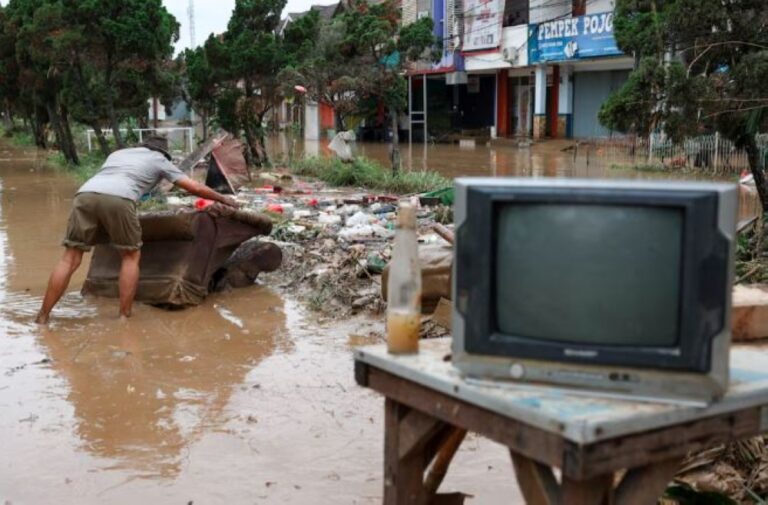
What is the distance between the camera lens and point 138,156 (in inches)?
275

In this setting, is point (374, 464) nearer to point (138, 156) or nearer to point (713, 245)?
point (713, 245)

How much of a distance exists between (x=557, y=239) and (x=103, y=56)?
19.0 m

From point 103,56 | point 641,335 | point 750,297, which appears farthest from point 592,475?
point 103,56

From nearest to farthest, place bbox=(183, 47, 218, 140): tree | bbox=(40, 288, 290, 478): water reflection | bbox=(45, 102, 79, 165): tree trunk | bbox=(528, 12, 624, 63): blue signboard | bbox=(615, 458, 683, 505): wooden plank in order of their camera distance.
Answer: bbox=(615, 458, 683, 505): wooden plank
bbox=(40, 288, 290, 478): water reflection
bbox=(183, 47, 218, 140): tree
bbox=(45, 102, 79, 165): tree trunk
bbox=(528, 12, 624, 63): blue signboard

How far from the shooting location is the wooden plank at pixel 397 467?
250cm

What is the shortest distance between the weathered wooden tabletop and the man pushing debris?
482cm

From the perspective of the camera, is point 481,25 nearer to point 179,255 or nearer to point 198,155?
point 198,155

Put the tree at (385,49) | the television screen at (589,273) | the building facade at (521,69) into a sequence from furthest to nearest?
the building facade at (521,69)
the tree at (385,49)
the television screen at (589,273)

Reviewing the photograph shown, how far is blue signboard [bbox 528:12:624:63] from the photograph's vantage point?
86.1 ft

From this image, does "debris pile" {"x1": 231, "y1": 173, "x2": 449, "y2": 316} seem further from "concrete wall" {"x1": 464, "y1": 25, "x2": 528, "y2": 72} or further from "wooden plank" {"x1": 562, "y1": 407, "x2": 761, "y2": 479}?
"concrete wall" {"x1": 464, "y1": 25, "x2": 528, "y2": 72}

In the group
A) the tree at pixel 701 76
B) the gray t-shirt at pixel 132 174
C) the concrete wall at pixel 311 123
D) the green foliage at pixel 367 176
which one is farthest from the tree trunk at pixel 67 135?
the tree at pixel 701 76

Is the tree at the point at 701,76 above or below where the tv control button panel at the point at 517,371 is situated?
above

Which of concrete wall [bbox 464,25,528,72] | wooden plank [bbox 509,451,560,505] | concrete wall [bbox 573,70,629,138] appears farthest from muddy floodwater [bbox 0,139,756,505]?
concrete wall [bbox 464,25,528,72]

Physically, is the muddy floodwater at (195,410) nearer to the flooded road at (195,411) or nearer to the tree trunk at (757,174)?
the flooded road at (195,411)
